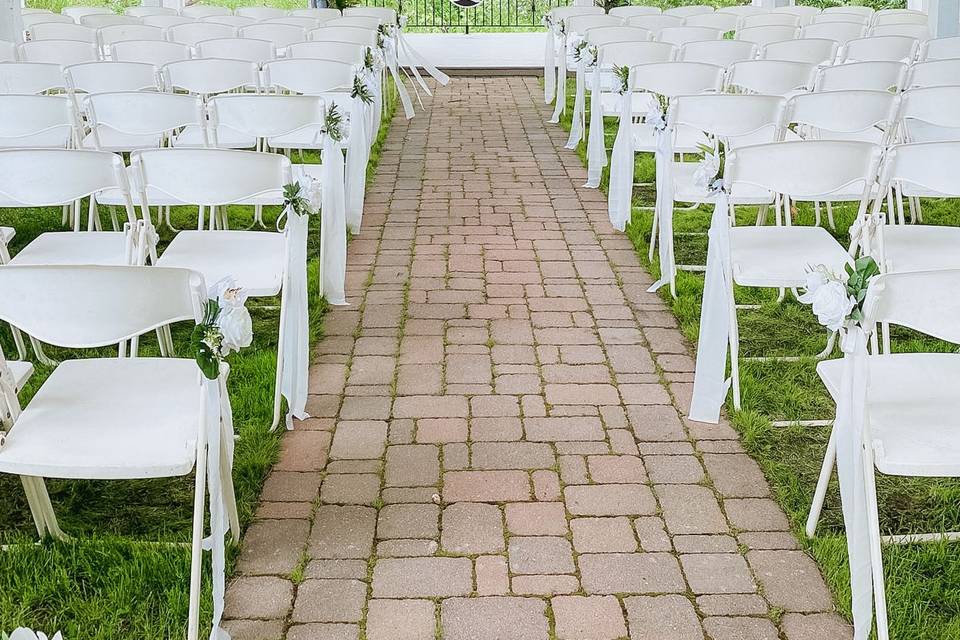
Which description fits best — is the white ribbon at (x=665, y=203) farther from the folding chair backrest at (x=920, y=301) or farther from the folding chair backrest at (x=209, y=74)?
the folding chair backrest at (x=209, y=74)

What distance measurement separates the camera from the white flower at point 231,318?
2.51m

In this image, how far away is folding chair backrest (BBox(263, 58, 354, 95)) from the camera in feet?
21.0

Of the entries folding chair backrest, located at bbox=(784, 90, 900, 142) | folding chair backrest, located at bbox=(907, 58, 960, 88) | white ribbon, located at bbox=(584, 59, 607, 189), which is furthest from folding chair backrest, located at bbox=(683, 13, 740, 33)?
folding chair backrest, located at bbox=(784, 90, 900, 142)

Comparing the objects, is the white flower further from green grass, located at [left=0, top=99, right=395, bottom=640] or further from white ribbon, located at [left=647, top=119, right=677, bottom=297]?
white ribbon, located at [left=647, top=119, right=677, bottom=297]

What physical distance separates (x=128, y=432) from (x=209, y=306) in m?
0.44

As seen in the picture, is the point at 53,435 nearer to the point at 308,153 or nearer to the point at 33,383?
the point at 33,383

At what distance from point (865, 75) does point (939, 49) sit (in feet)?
5.75

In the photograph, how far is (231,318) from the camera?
2516 millimetres

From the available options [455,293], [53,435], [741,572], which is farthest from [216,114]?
[741,572]

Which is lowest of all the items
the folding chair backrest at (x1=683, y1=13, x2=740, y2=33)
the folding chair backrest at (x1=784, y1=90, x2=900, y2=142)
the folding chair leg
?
the folding chair leg

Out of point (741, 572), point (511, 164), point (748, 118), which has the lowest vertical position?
point (741, 572)

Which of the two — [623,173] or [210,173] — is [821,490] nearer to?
[210,173]

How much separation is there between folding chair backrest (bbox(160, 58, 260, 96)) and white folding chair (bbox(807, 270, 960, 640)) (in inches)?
184

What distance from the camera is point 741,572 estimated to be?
2.96 metres
